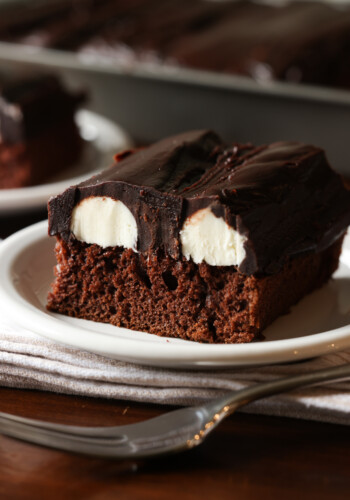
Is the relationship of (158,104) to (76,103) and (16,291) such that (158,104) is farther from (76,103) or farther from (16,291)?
(16,291)

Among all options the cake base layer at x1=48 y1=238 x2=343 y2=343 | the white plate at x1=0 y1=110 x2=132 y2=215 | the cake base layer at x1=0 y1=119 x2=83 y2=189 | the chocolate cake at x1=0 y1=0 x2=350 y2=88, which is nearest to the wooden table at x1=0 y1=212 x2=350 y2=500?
the cake base layer at x1=48 y1=238 x2=343 y2=343

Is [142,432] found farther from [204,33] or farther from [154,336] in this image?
[204,33]

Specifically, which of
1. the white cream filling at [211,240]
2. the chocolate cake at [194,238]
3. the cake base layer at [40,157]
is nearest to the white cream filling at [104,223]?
the chocolate cake at [194,238]

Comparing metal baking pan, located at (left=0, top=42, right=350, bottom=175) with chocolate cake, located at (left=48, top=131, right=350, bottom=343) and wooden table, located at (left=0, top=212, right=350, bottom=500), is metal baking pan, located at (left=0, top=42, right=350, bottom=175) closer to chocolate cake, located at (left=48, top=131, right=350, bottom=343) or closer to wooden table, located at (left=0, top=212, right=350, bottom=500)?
chocolate cake, located at (left=48, top=131, right=350, bottom=343)

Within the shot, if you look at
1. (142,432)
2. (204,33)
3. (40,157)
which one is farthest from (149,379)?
(204,33)

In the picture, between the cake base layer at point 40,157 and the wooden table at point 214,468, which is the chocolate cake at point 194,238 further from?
the cake base layer at point 40,157
